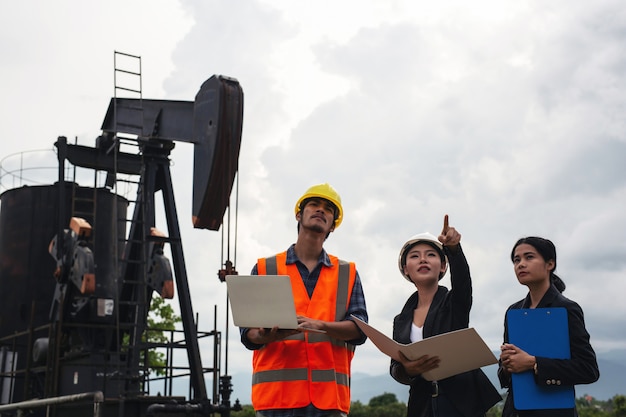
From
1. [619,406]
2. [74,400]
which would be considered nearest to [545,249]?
[74,400]

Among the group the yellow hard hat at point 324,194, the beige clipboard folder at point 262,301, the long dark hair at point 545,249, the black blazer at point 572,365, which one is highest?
the yellow hard hat at point 324,194

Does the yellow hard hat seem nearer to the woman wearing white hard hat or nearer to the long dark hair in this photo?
the woman wearing white hard hat

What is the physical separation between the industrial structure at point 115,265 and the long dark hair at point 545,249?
7.25 meters

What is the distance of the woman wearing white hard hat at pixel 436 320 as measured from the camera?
438cm

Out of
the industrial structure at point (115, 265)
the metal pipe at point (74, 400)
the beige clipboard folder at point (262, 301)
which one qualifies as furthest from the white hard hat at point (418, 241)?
the industrial structure at point (115, 265)

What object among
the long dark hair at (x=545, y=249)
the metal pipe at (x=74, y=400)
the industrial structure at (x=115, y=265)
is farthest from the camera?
the industrial structure at (x=115, y=265)

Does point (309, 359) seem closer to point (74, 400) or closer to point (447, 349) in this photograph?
point (447, 349)

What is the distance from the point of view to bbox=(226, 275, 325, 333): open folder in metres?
4.25

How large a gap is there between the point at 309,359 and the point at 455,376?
834mm

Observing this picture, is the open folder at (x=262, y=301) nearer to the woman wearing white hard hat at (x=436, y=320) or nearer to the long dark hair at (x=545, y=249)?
the woman wearing white hard hat at (x=436, y=320)

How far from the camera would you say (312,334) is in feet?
15.1

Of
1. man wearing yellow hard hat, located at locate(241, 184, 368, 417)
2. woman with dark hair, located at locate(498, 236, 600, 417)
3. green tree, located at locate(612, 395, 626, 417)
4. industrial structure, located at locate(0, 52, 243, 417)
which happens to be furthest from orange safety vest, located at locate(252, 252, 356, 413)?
green tree, located at locate(612, 395, 626, 417)

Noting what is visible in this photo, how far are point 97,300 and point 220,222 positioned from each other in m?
5.25

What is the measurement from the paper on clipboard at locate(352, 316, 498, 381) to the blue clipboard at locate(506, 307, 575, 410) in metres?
0.19
